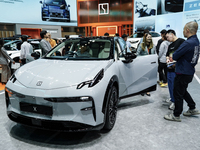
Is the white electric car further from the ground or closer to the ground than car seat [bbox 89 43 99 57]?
closer to the ground

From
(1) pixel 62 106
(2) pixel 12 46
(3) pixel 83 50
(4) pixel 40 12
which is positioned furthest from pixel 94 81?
(4) pixel 40 12

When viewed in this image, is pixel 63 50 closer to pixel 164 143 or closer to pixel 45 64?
pixel 45 64

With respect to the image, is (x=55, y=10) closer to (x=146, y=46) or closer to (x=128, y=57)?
(x=146, y=46)

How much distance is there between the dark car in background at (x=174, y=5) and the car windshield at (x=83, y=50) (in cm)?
1200

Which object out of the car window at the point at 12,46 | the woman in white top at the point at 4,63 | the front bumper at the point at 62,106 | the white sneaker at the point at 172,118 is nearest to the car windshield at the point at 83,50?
the front bumper at the point at 62,106

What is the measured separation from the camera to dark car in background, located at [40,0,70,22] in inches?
815

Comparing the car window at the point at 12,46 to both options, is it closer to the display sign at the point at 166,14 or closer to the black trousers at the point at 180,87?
the black trousers at the point at 180,87

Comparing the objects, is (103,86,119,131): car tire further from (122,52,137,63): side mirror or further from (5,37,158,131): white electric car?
(122,52,137,63): side mirror

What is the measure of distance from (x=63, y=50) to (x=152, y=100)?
8.23 feet

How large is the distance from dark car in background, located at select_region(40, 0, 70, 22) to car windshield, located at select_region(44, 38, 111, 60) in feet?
60.8

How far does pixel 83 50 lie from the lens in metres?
3.64

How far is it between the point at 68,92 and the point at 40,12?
2017cm

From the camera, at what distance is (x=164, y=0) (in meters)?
14.7

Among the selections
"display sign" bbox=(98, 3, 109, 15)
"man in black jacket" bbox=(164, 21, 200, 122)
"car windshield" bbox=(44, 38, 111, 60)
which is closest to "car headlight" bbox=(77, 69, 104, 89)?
"car windshield" bbox=(44, 38, 111, 60)
